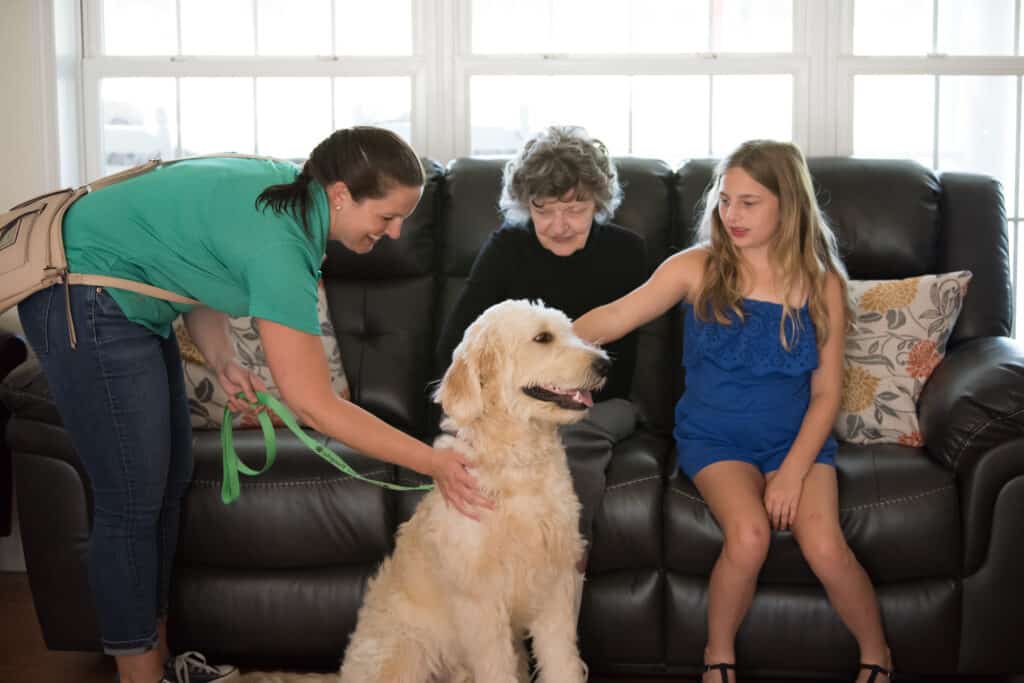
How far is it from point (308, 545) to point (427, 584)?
60cm

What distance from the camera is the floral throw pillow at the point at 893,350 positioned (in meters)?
3.00

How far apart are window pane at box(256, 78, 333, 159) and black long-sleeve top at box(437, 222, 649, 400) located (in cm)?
140

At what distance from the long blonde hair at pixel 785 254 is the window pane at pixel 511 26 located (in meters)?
1.51

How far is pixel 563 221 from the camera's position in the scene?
2932 millimetres

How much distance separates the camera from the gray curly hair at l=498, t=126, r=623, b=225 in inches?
113

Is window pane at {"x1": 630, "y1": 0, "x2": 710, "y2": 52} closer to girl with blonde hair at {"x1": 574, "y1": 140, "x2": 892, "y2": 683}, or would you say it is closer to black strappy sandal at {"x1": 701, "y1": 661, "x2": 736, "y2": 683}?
girl with blonde hair at {"x1": 574, "y1": 140, "x2": 892, "y2": 683}

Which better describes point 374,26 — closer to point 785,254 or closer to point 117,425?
point 785,254

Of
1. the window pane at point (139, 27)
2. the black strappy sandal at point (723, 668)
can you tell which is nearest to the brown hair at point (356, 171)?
the black strappy sandal at point (723, 668)

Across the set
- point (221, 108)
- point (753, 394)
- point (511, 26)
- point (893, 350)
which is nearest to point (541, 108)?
point (511, 26)

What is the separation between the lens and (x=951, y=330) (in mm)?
3229

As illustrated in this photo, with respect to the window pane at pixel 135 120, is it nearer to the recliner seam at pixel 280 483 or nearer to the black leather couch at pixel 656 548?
the black leather couch at pixel 656 548

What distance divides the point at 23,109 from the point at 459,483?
2624mm

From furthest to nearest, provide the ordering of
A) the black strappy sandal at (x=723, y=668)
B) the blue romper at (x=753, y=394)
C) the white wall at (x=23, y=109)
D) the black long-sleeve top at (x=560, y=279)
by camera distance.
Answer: the white wall at (x=23, y=109), the black long-sleeve top at (x=560, y=279), the blue romper at (x=753, y=394), the black strappy sandal at (x=723, y=668)

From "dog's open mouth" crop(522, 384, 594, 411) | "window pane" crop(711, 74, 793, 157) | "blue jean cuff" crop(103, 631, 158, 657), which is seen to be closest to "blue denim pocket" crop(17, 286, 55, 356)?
"blue jean cuff" crop(103, 631, 158, 657)
